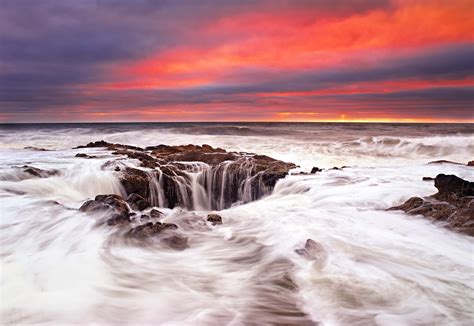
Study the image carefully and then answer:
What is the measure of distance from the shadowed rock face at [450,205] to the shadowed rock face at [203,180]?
11.8ft

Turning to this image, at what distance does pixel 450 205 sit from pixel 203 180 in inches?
217

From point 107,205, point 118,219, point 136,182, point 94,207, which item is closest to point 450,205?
point 118,219

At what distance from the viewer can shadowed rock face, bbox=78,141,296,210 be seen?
25.5 ft

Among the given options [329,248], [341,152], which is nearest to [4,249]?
[329,248]

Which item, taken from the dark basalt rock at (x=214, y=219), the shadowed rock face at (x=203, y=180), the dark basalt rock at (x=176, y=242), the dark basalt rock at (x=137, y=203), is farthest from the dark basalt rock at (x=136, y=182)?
the dark basalt rock at (x=176, y=242)

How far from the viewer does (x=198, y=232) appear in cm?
Result: 497

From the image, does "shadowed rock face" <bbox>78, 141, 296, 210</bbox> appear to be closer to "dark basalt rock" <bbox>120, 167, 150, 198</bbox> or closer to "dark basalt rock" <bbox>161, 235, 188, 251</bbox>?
"dark basalt rock" <bbox>120, 167, 150, 198</bbox>

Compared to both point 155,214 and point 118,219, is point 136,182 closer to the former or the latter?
point 155,214

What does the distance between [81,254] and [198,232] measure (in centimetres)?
161

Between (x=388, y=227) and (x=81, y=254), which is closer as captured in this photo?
(x=81, y=254)

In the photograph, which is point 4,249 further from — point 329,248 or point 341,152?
point 341,152

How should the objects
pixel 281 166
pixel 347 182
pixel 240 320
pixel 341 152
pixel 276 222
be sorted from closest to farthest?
1. pixel 240 320
2. pixel 276 222
3. pixel 347 182
4. pixel 281 166
5. pixel 341 152

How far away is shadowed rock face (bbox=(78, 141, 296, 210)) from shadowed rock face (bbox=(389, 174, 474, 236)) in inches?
141

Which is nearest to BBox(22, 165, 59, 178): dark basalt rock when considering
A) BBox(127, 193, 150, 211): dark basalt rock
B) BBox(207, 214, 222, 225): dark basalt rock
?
BBox(127, 193, 150, 211): dark basalt rock
